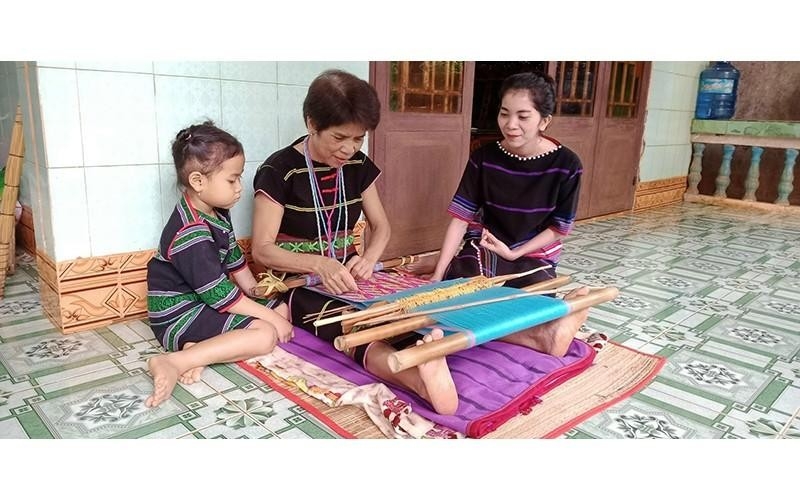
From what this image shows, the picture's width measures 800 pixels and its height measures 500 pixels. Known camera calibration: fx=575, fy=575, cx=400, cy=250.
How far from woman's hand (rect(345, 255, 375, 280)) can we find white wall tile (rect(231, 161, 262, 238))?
0.63 m

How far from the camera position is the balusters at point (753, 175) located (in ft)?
17.3

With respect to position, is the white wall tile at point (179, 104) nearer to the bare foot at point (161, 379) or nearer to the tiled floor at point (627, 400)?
the tiled floor at point (627, 400)

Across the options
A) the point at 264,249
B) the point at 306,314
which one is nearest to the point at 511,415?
the point at 306,314

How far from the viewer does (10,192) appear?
7.50ft

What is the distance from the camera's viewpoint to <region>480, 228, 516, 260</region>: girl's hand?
209 cm

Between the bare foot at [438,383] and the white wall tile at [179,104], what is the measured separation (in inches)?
51.3

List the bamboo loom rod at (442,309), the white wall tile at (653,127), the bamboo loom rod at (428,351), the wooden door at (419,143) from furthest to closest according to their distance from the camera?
1. the white wall tile at (653,127)
2. the wooden door at (419,143)
3. the bamboo loom rod at (442,309)
4. the bamboo loom rod at (428,351)

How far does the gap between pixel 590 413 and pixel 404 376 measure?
512 mm

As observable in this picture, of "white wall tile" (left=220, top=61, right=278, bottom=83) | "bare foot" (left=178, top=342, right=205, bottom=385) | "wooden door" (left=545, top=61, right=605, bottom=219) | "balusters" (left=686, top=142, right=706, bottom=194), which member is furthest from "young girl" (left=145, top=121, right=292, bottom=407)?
"balusters" (left=686, top=142, right=706, bottom=194)

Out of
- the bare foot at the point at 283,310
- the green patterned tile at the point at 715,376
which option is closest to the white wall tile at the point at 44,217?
the bare foot at the point at 283,310

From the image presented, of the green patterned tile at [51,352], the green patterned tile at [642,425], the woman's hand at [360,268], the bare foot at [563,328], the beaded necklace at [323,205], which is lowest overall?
the green patterned tile at [51,352]

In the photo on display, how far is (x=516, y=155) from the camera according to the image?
7.05 feet

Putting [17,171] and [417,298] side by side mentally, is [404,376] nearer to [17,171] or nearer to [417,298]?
[417,298]

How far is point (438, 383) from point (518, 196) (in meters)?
0.97
